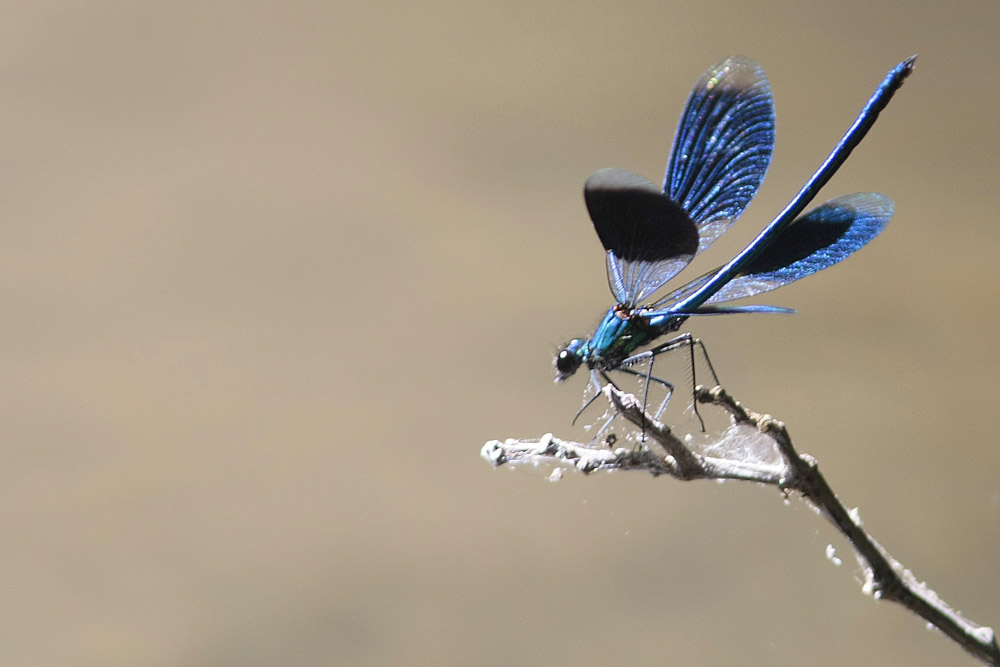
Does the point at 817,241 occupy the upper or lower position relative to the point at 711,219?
lower

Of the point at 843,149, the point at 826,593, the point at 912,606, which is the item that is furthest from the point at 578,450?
the point at 826,593

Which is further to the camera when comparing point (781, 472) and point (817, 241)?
point (817, 241)

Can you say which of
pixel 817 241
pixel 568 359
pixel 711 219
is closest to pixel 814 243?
pixel 817 241

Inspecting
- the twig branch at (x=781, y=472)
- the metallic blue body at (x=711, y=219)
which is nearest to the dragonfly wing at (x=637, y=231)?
the metallic blue body at (x=711, y=219)

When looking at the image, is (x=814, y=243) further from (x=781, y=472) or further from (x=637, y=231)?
(x=781, y=472)

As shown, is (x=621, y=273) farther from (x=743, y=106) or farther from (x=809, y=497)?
(x=809, y=497)

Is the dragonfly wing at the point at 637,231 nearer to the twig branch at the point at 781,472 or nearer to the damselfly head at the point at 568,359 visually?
the damselfly head at the point at 568,359

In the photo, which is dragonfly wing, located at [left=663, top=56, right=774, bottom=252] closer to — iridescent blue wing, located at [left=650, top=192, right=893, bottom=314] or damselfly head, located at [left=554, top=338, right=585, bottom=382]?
iridescent blue wing, located at [left=650, top=192, right=893, bottom=314]
